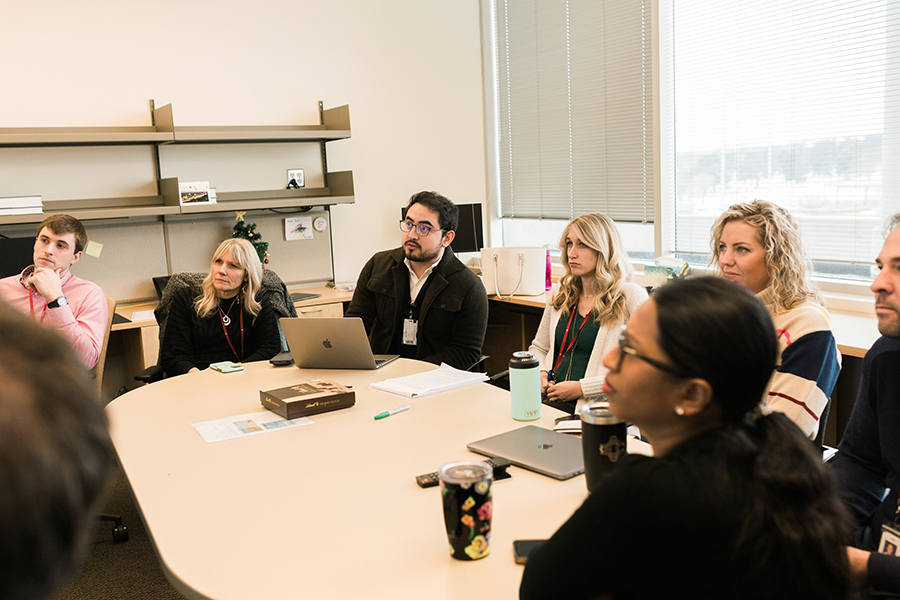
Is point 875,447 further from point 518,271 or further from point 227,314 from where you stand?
point 518,271

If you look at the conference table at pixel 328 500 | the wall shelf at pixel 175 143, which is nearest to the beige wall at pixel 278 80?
the wall shelf at pixel 175 143

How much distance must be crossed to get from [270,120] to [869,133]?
10.9 feet

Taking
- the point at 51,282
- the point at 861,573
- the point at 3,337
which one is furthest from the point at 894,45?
the point at 51,282

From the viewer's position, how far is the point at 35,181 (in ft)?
12.8

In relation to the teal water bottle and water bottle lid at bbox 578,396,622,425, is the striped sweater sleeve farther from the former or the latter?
water bottle lid at bbox 578,396,622,425

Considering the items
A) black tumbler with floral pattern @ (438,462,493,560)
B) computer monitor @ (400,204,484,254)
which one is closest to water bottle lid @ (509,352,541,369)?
black tumbler with floral pattern @ (438,462,493,560)

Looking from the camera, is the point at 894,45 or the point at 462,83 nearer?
the point at 894,45

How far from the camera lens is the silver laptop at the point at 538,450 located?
1496 millimetres

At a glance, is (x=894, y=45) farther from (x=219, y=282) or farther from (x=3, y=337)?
(x=3, y=337)

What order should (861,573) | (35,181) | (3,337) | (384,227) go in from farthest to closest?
(384,227) → (35,181) → (861,573) → (3,337)

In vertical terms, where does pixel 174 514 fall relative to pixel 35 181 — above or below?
below

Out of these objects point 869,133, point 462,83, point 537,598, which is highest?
point 462,83

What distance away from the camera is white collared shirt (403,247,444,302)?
125 inches

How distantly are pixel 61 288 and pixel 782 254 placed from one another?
2.88m
